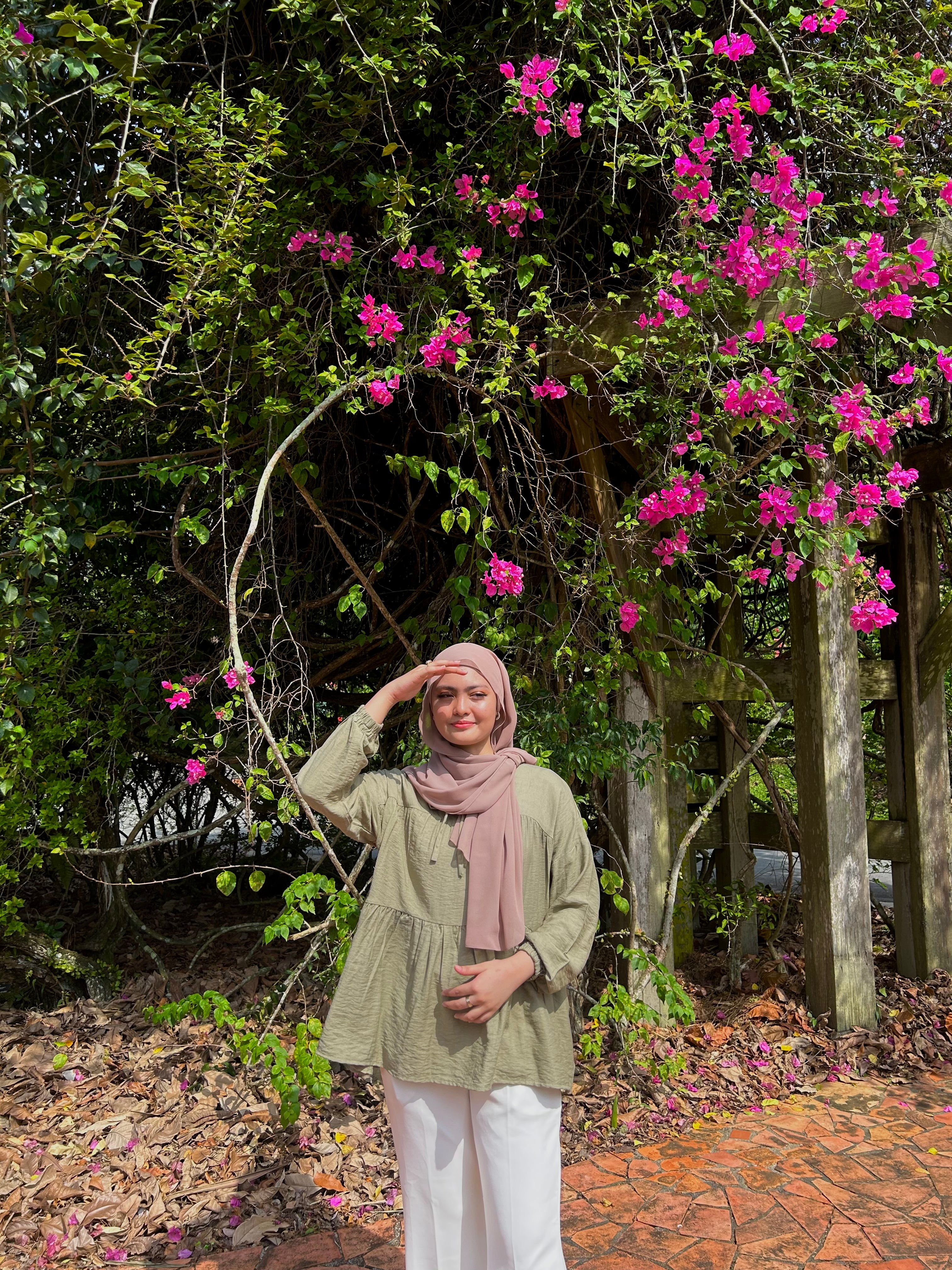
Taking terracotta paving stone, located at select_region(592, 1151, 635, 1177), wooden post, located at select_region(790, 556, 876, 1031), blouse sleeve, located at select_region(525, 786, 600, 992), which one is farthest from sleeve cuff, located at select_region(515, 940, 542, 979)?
wooden post, located at select_region(790, 556, 876, 1031)

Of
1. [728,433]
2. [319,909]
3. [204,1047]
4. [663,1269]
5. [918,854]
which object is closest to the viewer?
[663,1269]

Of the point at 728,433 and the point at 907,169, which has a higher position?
the point at 907,169

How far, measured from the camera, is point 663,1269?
2.63 meters

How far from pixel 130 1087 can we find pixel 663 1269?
2085mm

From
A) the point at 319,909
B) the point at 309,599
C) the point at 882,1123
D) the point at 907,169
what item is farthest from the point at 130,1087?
the point at 907,169

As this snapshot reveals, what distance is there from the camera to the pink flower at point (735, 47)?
3.05 metres

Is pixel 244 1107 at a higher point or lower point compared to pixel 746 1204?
higher

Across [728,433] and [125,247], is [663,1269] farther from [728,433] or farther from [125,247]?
[125,247]

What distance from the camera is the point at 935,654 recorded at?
4891 mm

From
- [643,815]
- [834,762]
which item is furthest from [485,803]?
[834,762]

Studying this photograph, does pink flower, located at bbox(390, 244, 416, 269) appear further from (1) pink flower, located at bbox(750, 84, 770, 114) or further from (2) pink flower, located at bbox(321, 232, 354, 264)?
(1) pink flower, located at bbox(750, 84, 770, 114)

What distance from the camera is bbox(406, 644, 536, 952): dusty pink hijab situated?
187 cm

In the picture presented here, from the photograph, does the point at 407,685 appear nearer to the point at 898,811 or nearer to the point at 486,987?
the point at 486,987

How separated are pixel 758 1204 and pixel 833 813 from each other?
1.65m
